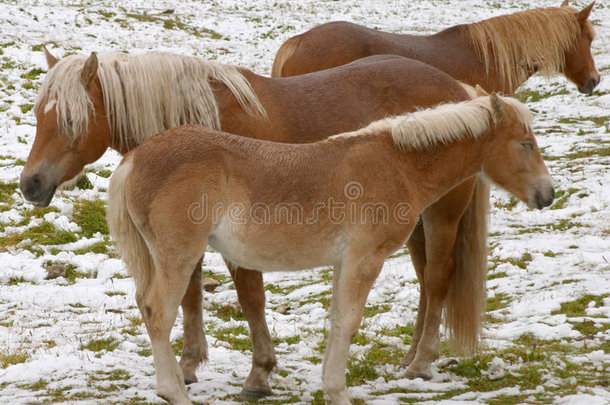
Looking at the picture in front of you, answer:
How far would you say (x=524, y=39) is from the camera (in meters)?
7.71

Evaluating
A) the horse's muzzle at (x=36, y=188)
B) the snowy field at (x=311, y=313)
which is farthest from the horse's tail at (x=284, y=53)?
the horse's muzzle at (x=36, y=188)

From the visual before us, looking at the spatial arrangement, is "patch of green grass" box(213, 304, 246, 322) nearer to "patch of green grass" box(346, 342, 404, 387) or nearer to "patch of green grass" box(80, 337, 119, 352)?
"patch of green grass" box(80, 337, 119, 352)

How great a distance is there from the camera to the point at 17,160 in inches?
389

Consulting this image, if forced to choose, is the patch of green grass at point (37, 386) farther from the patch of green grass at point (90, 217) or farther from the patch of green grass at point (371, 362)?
the patch of green grass at point (90, 217)

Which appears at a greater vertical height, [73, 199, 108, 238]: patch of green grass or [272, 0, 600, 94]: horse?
[272, 0, 600, 94]: horse

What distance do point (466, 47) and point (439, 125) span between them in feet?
12.6

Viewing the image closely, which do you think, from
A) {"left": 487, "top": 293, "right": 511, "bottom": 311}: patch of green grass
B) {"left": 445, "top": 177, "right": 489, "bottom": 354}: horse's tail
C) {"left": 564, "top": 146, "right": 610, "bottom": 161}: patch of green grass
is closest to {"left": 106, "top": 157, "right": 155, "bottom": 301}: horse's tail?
{"left": 445, "top": 177, "right": 489, "bottom": 354}: horse's tail

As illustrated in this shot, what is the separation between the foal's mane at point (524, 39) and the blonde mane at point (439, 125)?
3524 millimetres

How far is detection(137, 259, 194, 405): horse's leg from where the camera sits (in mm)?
3838

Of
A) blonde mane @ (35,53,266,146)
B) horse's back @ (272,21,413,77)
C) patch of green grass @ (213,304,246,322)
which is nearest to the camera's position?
blonde mane @ (35,53,266,146)

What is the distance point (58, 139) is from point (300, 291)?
3442 millimetres

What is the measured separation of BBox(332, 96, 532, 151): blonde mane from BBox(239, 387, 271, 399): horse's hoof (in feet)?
6.24

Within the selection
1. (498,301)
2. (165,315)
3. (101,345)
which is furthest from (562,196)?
(165,315)

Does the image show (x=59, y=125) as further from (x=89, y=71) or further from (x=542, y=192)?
(x=542, y=192)
